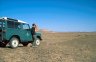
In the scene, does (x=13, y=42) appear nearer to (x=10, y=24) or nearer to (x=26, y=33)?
(x=10, y=24)

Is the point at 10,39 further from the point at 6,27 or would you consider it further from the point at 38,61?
the point at 38,61

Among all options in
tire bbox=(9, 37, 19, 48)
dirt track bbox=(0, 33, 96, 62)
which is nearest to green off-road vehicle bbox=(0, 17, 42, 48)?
tire bbox=(9, 37, 19, 48)

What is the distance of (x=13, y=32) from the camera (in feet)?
49.3

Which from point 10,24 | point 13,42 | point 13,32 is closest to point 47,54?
point 13,42

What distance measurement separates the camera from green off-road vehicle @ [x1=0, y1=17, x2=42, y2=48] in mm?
14375

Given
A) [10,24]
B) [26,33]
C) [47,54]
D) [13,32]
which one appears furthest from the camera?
[26,33]

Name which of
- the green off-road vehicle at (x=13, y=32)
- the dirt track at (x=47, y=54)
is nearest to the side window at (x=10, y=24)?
the green off-road vehicle at (x=13, y=32)

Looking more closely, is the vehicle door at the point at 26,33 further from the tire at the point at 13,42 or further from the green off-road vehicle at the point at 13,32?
the tire at the point at 13,42

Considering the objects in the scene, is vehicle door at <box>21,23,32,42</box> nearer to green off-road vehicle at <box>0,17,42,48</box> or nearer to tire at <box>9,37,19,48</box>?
green off-road vehicle at <box>0,17,42,48</box>

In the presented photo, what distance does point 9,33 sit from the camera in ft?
47.8

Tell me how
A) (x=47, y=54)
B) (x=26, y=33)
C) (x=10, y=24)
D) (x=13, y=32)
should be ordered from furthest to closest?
(x=26, y=33) → (x=13, y=32) → (x=10, y=24) → (x=47, y=54)

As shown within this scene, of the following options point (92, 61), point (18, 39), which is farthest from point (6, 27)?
point (92, 61)

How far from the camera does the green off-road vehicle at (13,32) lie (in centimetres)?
1438

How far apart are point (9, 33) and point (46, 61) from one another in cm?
519
